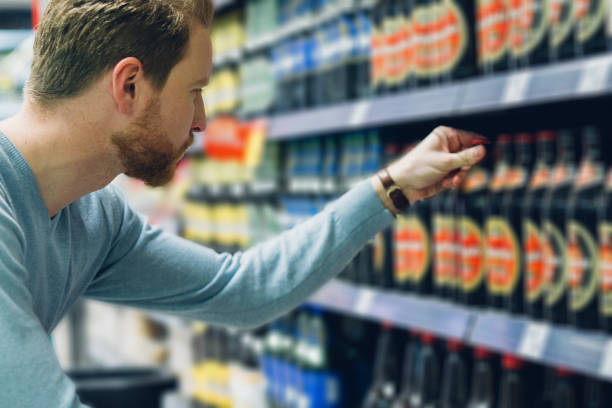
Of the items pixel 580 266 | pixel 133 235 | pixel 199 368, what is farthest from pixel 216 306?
pixel 199 368

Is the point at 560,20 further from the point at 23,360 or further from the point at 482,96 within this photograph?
the point at 23,360

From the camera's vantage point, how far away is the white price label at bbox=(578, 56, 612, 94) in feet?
4.86

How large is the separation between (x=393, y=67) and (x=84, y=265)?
114 centimetres

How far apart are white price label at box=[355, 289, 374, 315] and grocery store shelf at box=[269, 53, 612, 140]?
0.44 meters

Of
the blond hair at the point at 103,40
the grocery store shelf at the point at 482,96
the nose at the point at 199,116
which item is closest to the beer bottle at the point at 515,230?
the grocery store shelf at the point at 482,96

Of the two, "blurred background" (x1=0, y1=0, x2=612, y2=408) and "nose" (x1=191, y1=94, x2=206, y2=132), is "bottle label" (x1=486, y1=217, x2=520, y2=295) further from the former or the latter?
"nose" (x1=191, y1=94, x2=206, y2=132)

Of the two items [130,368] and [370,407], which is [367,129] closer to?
[370,407]

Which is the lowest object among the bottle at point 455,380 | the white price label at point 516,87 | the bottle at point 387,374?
the bottle at point 387,374

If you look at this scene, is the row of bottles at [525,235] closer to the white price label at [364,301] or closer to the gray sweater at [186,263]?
the white price label at [364,301]

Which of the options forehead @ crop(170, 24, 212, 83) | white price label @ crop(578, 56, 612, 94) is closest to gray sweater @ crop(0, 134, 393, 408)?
forehead @ crop(170, 24, 212, 83)

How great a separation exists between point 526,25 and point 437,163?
60 centimetres

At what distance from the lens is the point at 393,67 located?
2203mm

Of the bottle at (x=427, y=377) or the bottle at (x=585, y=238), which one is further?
the bottle at (x=427, y=377)

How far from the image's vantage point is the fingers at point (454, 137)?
1.36 metres
